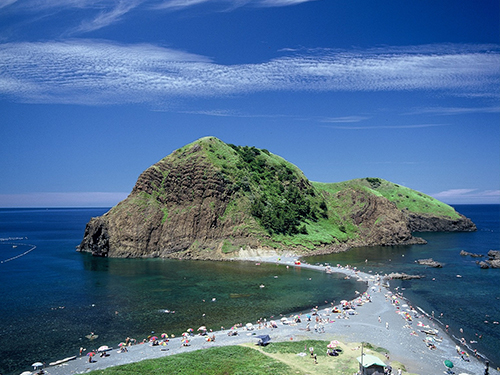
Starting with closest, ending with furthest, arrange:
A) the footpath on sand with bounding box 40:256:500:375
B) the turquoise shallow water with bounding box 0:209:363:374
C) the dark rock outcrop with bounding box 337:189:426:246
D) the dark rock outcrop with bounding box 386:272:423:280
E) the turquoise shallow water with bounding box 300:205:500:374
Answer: the footpath on sand with bounding box 40:256:500:375 → the turquoise shallow water with bounding box 0:209:363:374 → the turquoise shallow water with bounding box 300:205:500:374 → the dark rock outcrop with bounding box 386:272:423:280 → the dark rock outcrop with bounding box 337:189:426:246

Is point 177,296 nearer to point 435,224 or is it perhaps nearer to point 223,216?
point 223,216

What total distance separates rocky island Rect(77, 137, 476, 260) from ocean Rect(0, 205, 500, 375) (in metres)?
8.59

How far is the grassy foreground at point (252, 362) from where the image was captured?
130 ft

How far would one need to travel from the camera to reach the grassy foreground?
39688 millimetres

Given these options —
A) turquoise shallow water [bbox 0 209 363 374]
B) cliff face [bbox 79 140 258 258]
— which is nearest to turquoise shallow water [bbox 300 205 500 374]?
turquoise shallow water [bbox 0 209 363 374]

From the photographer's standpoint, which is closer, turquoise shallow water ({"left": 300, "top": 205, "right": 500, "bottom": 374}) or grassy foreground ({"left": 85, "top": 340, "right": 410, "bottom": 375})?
grassy foreground ({"left": 85, "top": 340, "right": 410, "bottom": 375})

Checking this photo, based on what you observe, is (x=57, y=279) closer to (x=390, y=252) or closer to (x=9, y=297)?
(x=9, y=297)

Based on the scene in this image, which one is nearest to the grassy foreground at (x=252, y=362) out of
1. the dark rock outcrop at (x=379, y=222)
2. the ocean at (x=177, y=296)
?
the ocean at (x=177, y=296)

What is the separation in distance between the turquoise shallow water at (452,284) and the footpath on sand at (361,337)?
14.6 ft

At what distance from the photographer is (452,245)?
140m

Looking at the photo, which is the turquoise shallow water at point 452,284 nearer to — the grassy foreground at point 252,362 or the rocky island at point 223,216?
the rocky island at point 223,216

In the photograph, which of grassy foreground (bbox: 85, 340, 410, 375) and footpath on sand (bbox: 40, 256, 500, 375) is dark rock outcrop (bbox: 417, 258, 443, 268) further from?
grassy foreground (bbox: 85, 340, 410, 375)

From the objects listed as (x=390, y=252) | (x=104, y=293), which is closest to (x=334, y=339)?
(x=104, y=293)

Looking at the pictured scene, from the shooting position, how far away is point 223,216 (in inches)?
4840
